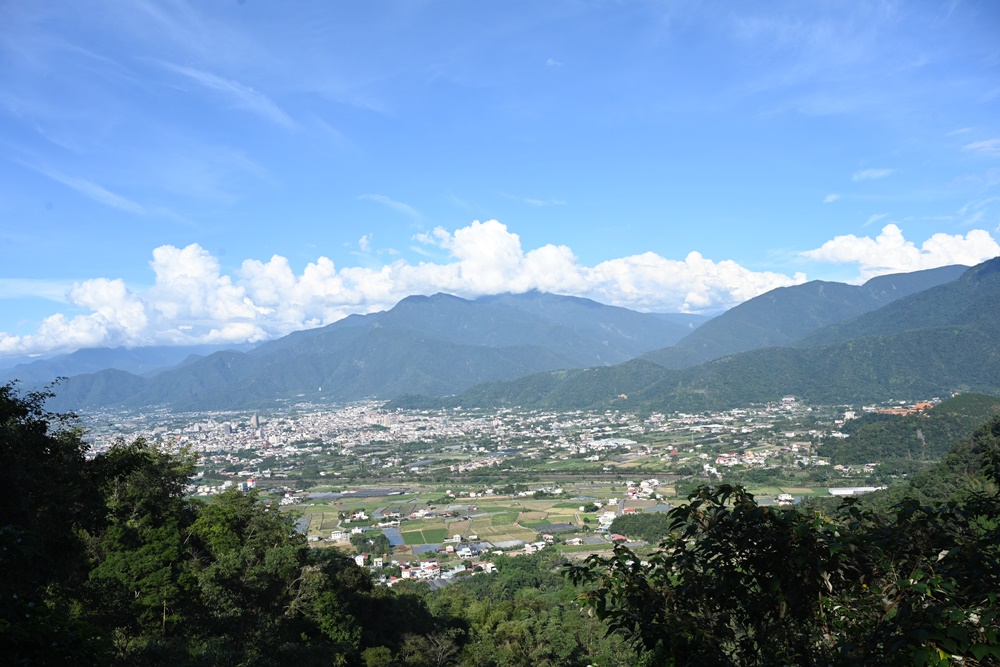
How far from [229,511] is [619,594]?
1330 cm

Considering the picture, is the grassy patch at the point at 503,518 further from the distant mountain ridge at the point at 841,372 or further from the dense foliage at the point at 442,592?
the distant mountain ridge at the point at 841,372

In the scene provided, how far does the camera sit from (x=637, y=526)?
32406mm

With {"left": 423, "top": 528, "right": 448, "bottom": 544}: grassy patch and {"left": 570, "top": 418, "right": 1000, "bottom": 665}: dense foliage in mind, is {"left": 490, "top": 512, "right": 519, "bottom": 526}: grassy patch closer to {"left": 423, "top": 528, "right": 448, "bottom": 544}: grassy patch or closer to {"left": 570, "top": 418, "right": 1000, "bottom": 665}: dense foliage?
{"left": 423, "top": 528, "right": 448, "bottom": 544}: grassy patch

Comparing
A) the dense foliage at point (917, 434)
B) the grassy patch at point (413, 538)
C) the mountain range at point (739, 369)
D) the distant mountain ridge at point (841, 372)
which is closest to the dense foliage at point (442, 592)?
the grassy patch at point (413, 538)

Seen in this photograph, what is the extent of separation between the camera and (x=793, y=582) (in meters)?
2.57

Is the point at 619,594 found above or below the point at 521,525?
above

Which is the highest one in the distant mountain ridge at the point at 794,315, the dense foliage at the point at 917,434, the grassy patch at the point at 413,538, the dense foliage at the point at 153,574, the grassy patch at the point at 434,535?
the distant mountain ridge at the point at 794,315

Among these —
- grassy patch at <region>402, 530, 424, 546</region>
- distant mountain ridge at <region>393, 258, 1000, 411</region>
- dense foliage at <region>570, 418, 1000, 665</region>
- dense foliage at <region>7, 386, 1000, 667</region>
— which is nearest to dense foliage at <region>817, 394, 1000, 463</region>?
distant mountain ridge at <region>393, 258, 1000, 411</region>

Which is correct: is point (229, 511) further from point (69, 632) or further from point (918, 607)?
point (918, 607)

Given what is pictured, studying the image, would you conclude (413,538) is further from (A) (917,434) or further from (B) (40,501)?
(A) (917,434)

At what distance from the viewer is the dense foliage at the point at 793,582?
91.4 inches

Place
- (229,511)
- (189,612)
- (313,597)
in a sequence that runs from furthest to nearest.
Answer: (229,511), (313,597), (189,612)

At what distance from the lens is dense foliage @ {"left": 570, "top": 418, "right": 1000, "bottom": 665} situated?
232 cm

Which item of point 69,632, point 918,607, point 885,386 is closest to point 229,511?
point 69,632
